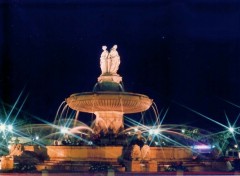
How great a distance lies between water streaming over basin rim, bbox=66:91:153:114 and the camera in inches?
966

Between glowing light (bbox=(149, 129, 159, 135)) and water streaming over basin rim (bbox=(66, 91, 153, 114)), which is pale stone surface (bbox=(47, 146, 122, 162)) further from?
glowing light (bbox=(149, 129, 159, 135))

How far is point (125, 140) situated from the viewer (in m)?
24.4

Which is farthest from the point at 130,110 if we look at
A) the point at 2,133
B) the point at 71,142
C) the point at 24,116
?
the point at 24,116

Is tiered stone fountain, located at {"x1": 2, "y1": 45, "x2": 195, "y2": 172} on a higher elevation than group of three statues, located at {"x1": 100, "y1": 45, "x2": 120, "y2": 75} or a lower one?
lower

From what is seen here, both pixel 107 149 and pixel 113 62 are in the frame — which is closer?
pixel 107 149

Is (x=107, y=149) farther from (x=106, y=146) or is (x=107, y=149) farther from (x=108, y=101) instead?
(x=108, y=101)

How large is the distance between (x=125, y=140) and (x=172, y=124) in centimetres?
2916

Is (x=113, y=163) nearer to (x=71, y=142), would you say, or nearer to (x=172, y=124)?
(x=71, y=142)

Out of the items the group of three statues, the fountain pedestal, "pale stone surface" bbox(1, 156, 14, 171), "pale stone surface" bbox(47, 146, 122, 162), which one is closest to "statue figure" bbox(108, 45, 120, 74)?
the group of three statues

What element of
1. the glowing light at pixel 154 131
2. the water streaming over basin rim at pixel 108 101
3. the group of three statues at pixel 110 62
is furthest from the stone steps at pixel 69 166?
the glowing light at pixel 154 131

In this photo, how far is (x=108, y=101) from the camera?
24.7 m

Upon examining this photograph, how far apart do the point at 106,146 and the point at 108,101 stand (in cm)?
349

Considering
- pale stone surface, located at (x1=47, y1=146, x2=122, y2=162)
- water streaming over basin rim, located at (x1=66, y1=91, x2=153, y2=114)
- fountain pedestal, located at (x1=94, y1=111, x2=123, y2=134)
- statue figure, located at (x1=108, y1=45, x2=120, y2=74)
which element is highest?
statue figure, located at (x1=108, y1=45, x2=120, y2=74)


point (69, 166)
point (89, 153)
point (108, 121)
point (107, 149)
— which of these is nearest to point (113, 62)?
point (108, 121)
